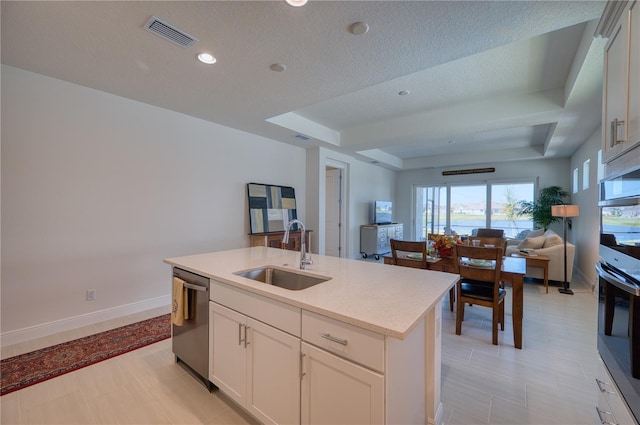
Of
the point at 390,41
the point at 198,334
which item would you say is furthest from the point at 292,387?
the point at 390,41

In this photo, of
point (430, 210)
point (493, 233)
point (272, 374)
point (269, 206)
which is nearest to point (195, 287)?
point (272, 374)

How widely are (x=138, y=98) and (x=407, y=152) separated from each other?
6.13m

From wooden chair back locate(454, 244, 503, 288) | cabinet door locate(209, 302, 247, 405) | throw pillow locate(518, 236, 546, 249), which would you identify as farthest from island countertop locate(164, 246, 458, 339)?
throw pillow locate(518, 236, 546, 249)

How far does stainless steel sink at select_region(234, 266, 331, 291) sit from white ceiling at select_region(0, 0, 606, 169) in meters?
1.81

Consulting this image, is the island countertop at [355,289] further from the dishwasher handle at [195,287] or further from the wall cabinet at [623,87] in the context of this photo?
the wall cabinet at [623,87]

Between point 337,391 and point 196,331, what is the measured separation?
1290 millimetres

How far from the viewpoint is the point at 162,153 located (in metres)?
3.55

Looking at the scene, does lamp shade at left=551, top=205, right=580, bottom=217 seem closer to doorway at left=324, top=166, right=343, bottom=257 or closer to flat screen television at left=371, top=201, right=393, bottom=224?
flat screen television at left=371, top=201, right=393, bottom=224

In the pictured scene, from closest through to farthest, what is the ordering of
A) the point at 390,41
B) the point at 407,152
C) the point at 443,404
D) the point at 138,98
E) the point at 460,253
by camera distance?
the point at 443,404, the point at 390,41, the point at 460,253, the point at 138,98, the point at 407,152

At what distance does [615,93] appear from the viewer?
143 cm

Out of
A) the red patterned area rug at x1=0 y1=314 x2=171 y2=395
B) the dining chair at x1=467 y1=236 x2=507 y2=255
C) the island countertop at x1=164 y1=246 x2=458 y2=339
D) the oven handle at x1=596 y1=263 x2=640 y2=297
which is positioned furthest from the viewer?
the dining chair at x1=467 y1=236 x2=507 y2=255

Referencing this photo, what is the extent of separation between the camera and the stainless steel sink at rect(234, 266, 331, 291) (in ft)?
6.29

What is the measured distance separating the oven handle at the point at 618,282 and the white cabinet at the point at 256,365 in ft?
4.56

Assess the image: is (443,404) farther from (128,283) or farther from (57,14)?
(57,14)
